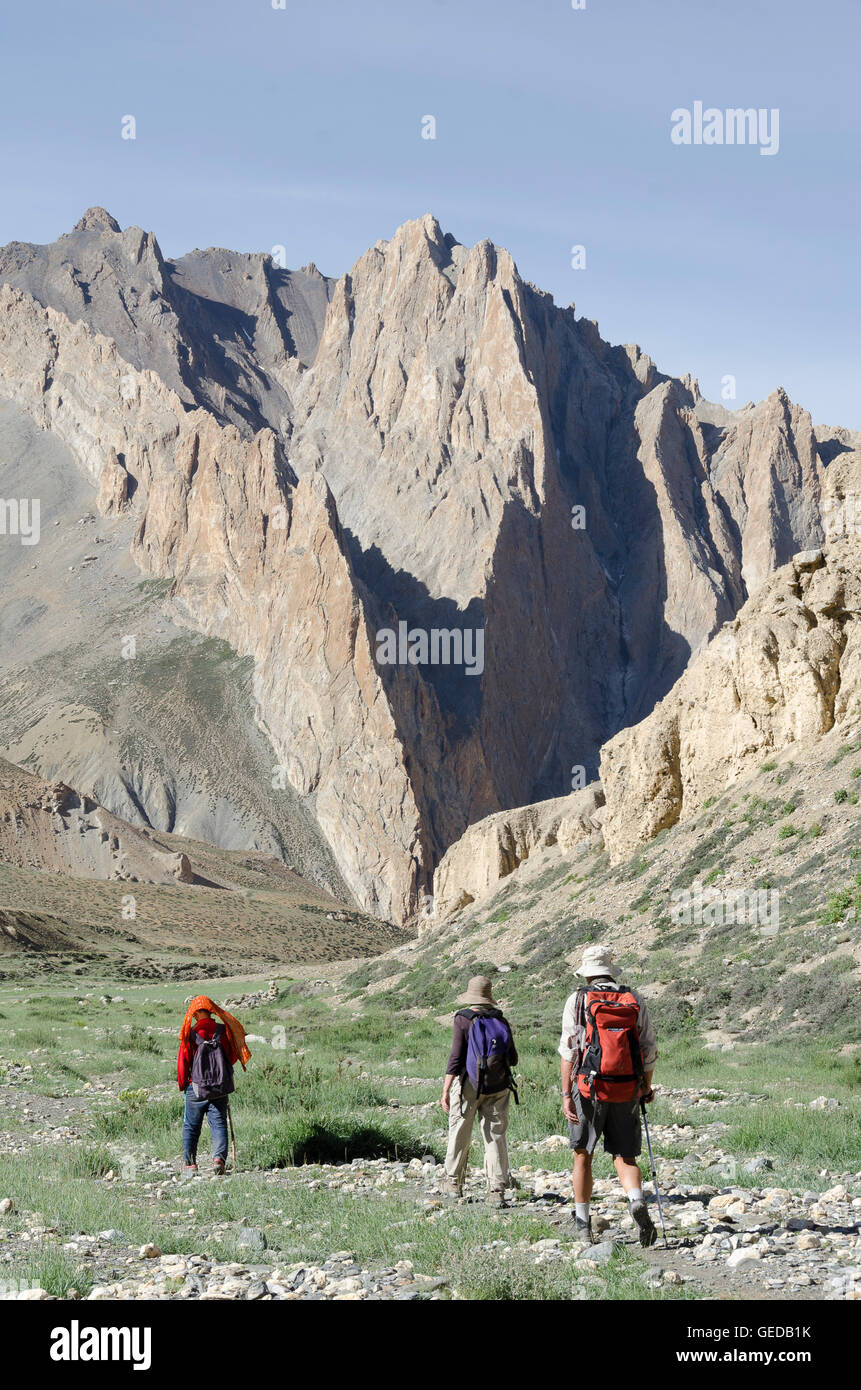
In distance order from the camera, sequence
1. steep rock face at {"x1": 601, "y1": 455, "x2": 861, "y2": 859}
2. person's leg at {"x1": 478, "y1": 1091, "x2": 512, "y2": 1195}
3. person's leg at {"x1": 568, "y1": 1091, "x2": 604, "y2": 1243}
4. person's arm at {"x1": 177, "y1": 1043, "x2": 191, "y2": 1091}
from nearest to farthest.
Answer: person's leg at {"x1": 568, "y1": 1091, "x2": 604, "y2": 1243} < person's leg at {"x1": 478, "y1": 1091, "x2": 512, "y2": 1195} < person's arm at {"x1": 177, "y1": 1043, "x2": 191, "y2": 1091} < steep rock face at {"x1": 601, "y1": 455, "x2": 861, "y2": 859}

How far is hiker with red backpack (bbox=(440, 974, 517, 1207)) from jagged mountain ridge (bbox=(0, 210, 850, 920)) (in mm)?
111471

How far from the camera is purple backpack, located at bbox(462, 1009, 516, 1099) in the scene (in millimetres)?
9883

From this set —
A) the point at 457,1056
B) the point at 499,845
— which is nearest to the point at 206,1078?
the point at 457,1056

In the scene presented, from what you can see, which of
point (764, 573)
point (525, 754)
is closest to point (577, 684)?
point (525, 754)

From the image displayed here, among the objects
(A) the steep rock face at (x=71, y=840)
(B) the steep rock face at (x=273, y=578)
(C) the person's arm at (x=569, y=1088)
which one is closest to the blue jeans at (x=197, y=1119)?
(C) the person's arm at (x=569, y=1088)

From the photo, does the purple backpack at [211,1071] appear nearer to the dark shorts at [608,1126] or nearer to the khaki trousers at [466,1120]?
the khaki trousers at [466,1120]

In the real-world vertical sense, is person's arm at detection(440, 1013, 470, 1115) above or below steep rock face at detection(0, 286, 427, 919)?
below

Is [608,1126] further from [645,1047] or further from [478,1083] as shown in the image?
[478,1083]

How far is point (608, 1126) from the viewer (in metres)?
8.38

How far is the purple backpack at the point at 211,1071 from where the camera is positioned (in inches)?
471

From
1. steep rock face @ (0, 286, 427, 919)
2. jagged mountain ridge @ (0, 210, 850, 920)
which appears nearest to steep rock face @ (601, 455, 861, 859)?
steep rock face @ (0, 286, 427, 919)

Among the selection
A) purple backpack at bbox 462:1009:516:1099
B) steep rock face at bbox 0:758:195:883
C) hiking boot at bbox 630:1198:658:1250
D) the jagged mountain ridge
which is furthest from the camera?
the jagged mountain ridge

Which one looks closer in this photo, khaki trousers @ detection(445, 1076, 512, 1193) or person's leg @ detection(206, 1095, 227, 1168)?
khaki trousers @ detection(445, 1076, 512, 1193)

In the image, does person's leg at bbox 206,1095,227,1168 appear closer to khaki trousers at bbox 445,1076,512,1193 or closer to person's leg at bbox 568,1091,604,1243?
khaki trousers at bbox 445,1076,512,1193
